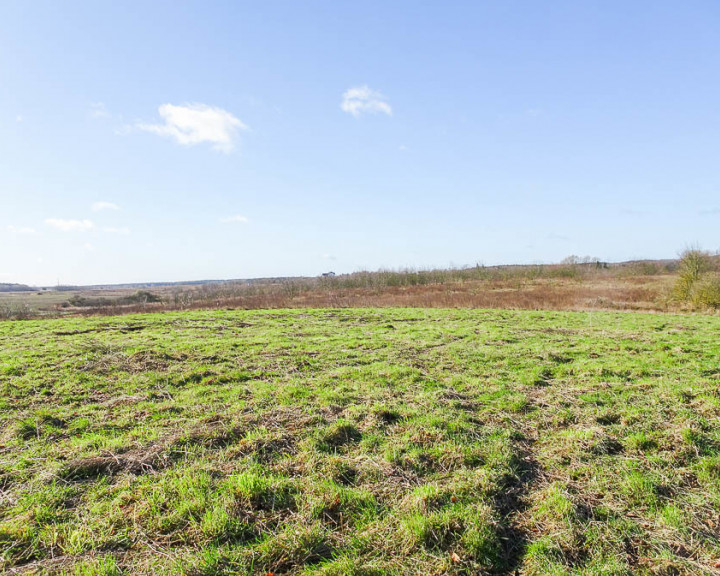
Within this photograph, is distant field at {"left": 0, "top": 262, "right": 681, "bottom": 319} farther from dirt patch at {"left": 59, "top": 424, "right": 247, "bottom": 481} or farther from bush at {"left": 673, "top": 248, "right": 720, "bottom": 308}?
dirt patch at {"left": 59, "top": 424, "right": 247, "bottom": 481}

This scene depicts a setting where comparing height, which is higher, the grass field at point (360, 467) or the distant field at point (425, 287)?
the distant field at point (425, 287)

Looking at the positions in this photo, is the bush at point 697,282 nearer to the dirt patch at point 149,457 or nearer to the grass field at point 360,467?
the grass field at point 360,467

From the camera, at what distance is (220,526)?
3.24 metres

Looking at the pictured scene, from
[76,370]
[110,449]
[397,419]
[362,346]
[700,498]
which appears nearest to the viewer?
[700,498]

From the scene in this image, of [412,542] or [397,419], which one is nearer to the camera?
[412,542]

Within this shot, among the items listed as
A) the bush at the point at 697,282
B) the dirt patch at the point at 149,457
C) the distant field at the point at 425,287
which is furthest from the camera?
the distant field at the point at 425,287

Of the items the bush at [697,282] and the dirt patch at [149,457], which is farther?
the bush at [697,282]

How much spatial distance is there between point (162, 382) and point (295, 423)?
4.05 m

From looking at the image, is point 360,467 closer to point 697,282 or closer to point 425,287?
point 697,282

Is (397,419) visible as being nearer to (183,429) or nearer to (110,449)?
(183,429)

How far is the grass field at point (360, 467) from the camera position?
2.99 meters

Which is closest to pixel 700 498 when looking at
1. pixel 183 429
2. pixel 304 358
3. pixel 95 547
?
pixel 95 547

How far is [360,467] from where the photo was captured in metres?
4.22

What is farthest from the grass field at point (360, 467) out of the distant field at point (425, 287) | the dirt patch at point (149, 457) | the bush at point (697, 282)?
the distant field at point (425, 287)
